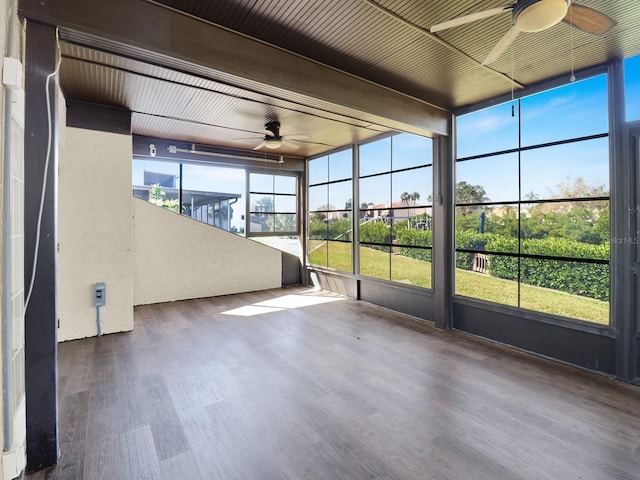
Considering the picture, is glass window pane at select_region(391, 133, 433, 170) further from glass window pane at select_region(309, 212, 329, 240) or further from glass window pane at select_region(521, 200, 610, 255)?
glass window pane at select_region(309, 212, 329, 240)

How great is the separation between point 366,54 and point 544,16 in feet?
5.07

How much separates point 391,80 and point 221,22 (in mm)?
1886

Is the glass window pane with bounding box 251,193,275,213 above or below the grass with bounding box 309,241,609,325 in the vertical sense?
above

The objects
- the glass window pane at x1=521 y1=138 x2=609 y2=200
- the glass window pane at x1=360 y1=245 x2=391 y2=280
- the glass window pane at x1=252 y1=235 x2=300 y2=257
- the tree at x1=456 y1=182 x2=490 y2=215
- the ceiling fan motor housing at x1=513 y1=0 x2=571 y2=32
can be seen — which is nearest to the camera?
the ceiling fan motor housing at x1=513 y1=0 x2=571 y2=32

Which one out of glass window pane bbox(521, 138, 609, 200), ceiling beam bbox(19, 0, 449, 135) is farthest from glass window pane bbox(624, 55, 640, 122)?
ceiling beam bbox(19, 0, 449, 135)

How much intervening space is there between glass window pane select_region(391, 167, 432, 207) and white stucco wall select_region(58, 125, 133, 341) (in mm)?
4088

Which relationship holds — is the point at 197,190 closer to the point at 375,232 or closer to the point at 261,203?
the point at 261,203

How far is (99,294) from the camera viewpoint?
4293 millimetres

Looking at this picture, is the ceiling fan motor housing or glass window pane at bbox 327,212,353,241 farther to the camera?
glass window pane at bbox 327,212,353,241

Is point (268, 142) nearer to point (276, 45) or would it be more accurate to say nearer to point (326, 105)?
point (326, 105)

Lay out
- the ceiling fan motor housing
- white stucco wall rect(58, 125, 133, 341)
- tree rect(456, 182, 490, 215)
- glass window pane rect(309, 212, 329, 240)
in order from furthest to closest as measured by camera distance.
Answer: glass window pane rect(309, 212, 329, 240) → tree rect(456, 182, 490, 215) → white stucco wall rect(58, 125, 133, 341) → the ceiling fan motor housing

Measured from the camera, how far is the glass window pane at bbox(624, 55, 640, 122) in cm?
305

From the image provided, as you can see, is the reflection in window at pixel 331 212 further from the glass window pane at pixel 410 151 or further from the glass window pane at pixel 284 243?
the glass window pane at pixel 410 151

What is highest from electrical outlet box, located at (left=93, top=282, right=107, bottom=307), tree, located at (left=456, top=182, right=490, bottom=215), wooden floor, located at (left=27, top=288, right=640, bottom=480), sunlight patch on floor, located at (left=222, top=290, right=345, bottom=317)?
tree, located at (left=456, top=182, right=490, bottom=215)
